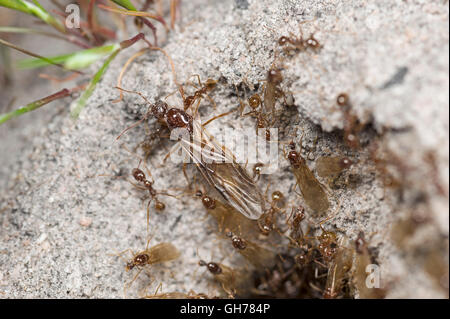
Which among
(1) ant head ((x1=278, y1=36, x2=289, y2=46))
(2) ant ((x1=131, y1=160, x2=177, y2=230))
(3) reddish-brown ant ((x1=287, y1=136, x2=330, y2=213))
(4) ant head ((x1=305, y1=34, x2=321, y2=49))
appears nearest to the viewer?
(4) ant head ((x1=305, y1=34, x2=321, y2=49))

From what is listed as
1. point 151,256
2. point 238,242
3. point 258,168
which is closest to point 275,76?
point 258,168

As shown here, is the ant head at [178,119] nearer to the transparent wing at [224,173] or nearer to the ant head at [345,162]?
the transparent wing at [224,173]

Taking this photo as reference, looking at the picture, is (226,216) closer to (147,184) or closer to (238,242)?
(238,242)

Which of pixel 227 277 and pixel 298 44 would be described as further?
pixel 227 277

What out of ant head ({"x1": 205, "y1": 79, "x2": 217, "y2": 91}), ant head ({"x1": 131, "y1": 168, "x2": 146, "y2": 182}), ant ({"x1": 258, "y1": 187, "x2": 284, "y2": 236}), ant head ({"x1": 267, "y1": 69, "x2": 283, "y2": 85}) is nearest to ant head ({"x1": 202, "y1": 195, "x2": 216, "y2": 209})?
ant ({"x1": 258, "y1": 187, "x2": 284, "y2": 236})

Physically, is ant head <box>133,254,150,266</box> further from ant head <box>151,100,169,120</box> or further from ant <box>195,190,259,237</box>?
ant head <box>151,100,169,120</box>

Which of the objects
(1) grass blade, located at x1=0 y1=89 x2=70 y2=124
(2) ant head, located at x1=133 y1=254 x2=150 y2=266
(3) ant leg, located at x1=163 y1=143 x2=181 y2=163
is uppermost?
(1) grass blade, located at x1=0 y1=89 x2=70 y2=124
